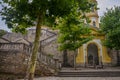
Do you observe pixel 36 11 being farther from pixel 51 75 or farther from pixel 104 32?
pixel 104 32

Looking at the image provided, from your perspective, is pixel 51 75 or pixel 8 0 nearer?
pixel 8 0

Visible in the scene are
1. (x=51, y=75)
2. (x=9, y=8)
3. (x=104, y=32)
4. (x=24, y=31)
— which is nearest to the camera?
(x=9, y=8)

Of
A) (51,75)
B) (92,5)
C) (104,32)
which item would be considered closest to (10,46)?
(51,75)

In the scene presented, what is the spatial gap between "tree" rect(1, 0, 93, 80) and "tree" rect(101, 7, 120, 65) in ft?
39.3

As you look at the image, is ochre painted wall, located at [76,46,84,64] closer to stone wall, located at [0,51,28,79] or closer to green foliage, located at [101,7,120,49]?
green foliage, located at [101,7,120,49]

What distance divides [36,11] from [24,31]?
172cm

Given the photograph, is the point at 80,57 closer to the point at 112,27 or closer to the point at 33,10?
the point at 112,27

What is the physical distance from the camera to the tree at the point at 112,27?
19719 mm

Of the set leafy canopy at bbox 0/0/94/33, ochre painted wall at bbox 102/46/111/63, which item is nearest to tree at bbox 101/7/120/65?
ochre painted wall at bbox 102/46/111/63

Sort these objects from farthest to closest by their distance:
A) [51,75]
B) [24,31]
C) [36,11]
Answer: [51,75], [24,31], [36,11]

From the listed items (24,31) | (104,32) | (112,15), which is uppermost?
(112,15)

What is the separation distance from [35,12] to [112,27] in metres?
15.6

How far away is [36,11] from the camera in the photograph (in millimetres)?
8188

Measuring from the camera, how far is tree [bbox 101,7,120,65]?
19719 millimetres
